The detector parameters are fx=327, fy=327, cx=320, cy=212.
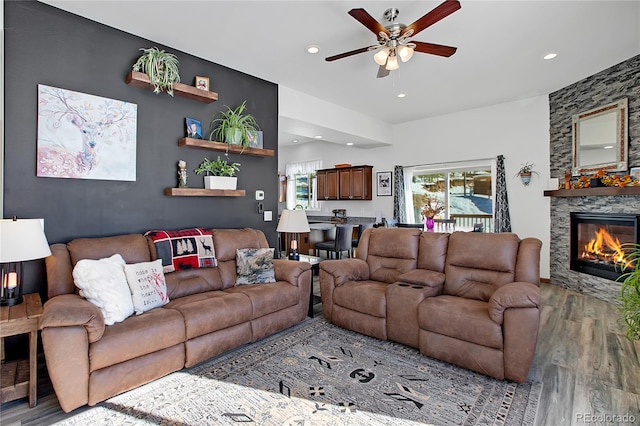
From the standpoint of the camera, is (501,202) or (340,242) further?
(340,242)

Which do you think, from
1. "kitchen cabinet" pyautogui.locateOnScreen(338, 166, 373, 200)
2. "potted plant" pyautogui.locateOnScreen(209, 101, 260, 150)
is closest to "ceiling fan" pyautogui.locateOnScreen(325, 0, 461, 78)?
"potted plant" pyautogui.locateOnScreen(209, 101, 260, 150)

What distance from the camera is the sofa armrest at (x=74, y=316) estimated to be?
1.91 metres

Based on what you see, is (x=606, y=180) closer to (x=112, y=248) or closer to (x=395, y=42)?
(x=395, y=42)

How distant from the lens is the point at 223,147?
3.73m

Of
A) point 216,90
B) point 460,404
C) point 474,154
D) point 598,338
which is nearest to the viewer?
point 460,404

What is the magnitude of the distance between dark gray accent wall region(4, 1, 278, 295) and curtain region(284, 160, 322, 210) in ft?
15.1

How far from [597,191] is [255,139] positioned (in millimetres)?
4468

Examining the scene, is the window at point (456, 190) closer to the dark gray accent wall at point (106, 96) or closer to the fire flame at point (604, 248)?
the fire flame at point (604, 248)

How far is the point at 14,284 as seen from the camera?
226 cm

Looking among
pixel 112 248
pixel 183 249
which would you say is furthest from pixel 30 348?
pixel 183 249

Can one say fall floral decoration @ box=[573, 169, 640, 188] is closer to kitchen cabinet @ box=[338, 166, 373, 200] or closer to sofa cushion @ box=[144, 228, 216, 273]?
kitchen cabinet @ box=[338, 166, 373, 200]

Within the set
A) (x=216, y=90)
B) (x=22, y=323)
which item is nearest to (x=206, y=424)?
(x=22, y=323)

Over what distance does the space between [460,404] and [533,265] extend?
138 cm

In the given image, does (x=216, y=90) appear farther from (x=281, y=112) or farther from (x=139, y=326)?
(x=139, y=326)
